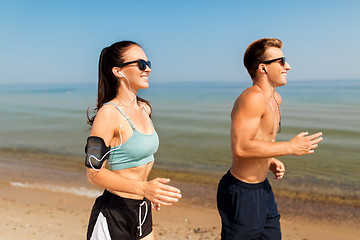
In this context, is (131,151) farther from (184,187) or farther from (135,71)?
(184,187)

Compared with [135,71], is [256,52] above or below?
above

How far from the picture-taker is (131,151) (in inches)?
103

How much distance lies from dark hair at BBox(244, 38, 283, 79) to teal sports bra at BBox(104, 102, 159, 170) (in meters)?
1.22

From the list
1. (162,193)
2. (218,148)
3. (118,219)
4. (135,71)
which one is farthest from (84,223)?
(218,148)

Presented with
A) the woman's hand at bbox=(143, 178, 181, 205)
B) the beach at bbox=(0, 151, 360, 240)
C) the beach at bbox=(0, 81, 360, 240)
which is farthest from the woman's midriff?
the beach at bbox=(0, 151, 360, 240)

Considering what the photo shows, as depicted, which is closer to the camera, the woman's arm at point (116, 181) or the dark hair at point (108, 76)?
the woman's arm at point (116, 181)

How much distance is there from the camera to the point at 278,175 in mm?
3461

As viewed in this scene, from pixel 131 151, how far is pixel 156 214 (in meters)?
3.97

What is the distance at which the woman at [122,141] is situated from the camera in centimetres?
251

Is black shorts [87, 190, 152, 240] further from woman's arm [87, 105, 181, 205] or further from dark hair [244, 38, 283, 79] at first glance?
dark hair [244, 38, 283, 79]

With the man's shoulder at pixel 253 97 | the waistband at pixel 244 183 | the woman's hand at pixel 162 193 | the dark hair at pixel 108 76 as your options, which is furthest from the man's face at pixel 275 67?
the woman's hand at pixel 162 193

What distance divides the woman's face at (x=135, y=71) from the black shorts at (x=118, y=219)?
3.05ft

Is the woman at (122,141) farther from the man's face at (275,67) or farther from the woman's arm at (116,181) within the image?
the man's face at (275,67)

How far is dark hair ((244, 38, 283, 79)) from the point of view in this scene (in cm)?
310
